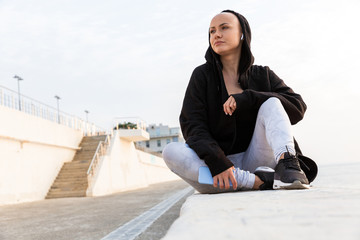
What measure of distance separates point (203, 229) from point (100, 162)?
14.8 m

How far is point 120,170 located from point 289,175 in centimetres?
1731

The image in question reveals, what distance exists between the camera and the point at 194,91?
2.60 meters

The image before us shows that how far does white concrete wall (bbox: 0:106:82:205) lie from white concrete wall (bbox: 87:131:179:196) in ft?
6.01

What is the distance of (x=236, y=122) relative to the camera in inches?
100.0

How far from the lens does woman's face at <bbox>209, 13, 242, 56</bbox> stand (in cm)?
257

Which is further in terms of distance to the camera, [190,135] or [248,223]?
[190,135]

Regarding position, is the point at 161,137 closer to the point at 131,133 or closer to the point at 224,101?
the point at 131,133

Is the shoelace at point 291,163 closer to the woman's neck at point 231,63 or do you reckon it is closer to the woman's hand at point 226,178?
the woman's hand at point 226,178

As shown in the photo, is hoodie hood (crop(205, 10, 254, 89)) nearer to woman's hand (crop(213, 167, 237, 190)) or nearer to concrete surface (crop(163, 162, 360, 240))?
woman's hand (crop(213, 167, 237, 190))

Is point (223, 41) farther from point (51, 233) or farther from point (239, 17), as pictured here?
point (51, 233)

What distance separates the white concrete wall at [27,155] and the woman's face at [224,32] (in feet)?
31.3

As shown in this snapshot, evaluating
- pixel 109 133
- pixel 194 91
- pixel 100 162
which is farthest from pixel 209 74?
pixel 109 133

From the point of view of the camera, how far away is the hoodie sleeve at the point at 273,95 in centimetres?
227

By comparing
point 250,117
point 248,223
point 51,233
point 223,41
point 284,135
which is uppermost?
point 223,41
